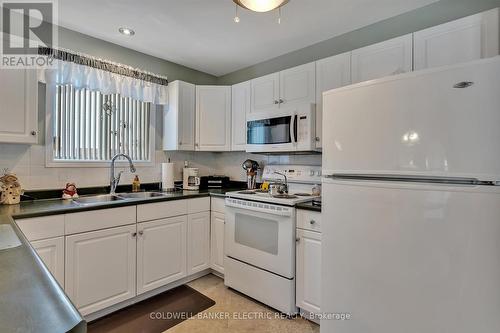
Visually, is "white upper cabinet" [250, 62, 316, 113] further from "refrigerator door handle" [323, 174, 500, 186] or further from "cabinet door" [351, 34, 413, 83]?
"refrigerator door handle" [323, 174, 500, 186]

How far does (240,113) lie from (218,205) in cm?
107

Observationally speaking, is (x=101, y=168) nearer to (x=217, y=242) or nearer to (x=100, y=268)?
(x=100, y=268)

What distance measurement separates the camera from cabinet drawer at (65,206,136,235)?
5.85ft

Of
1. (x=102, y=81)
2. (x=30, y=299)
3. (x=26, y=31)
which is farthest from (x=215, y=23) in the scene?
(x=30, y=299)

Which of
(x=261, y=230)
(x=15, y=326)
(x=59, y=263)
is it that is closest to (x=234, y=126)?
(x=261, y=230)

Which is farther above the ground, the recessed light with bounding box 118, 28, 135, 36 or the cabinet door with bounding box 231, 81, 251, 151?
the recessed light with bounding box 118, 28, 135, 36

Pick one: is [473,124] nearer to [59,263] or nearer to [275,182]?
[275,182]

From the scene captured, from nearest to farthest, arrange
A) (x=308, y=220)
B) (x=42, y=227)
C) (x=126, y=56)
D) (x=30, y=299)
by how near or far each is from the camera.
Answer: (x=30, y=299) < (x=42, y=227) < (x=308, y=220) < (x=126, y=56)

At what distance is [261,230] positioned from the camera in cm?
220

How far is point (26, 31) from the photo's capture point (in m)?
2.13

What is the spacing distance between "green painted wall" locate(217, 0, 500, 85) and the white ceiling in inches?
2.4

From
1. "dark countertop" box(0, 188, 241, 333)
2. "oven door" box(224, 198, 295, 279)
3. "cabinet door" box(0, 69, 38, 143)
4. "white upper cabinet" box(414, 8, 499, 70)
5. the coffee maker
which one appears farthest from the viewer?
the coffee maker

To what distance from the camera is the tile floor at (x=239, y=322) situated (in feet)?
6.20

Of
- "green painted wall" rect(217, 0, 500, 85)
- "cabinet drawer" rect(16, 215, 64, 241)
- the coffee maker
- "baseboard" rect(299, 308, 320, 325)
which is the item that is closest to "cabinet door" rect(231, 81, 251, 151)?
"green painted wall" rect(217, 0, 500, 85)
